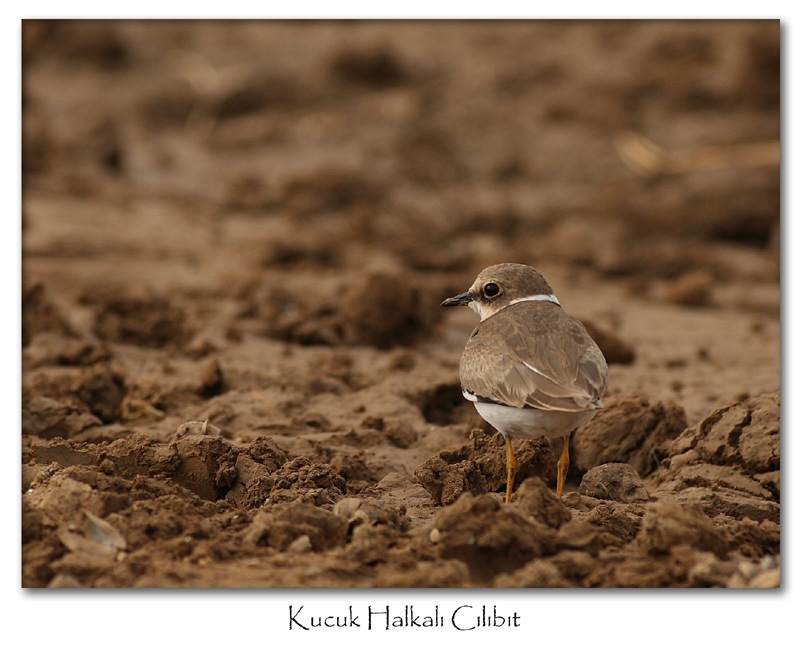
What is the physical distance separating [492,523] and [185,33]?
12.7 metres

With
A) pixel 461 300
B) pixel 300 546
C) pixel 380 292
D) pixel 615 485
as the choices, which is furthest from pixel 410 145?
pixel 300 546

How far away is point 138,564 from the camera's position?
14.9 feet

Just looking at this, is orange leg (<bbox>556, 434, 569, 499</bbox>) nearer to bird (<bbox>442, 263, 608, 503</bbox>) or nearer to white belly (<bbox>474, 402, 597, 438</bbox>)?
bird (<bbox>442, 263, 608, 503</bbox>)

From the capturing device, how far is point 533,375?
17.2 feet

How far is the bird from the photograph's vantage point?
512 centimetres

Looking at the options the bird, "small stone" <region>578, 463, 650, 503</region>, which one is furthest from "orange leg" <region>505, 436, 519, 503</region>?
"small stone" <region>578, 463, 650, 503</region>

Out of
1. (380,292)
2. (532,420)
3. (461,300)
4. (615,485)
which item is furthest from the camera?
(380,292)

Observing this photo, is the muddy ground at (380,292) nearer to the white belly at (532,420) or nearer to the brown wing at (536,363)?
the white belly at (532,420)

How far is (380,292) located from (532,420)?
323 centimetres

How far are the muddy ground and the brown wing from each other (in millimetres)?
485

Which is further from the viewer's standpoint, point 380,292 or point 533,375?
point 380,292

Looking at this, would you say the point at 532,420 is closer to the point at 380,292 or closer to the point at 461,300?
the point at 461,300

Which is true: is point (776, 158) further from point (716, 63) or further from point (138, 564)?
point (138, 564)

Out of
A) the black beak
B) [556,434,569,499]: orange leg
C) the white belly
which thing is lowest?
[556,434,569,499]: orange leg
